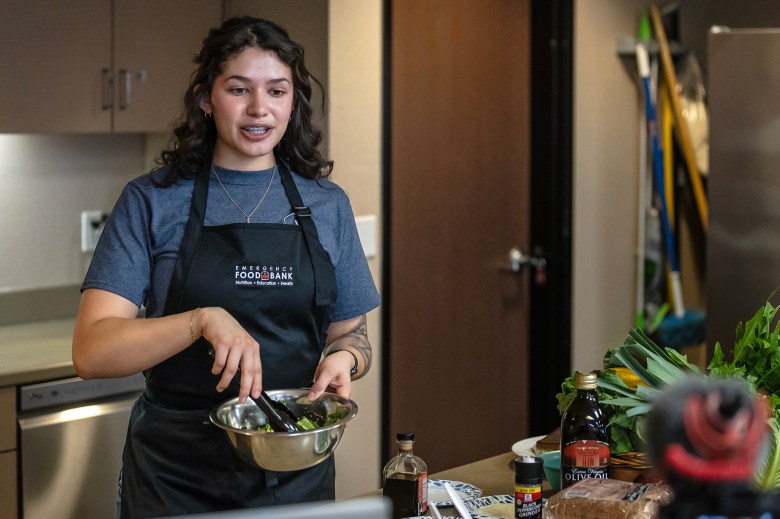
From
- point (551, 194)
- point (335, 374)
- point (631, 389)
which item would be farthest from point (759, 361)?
point (551, 194)

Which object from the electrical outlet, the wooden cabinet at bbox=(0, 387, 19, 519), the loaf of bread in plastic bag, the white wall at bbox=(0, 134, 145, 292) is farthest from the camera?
the electrical outlet

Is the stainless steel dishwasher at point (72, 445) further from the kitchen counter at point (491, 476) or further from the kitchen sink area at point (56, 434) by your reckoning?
the kitchen counter at point (491, 476)

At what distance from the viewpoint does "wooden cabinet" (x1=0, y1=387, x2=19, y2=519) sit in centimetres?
278

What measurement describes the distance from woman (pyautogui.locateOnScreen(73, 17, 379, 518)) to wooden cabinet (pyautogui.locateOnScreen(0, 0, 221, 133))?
985mm

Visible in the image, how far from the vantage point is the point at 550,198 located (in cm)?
401

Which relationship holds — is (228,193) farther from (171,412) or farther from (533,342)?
(533,342)

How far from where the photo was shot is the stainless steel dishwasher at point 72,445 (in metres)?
2.83

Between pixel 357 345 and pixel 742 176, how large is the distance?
5.71 feet

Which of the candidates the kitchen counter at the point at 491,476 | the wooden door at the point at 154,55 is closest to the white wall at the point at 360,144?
the wooden door at the point at 154,55

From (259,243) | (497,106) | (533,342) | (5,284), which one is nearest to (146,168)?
(5,284)

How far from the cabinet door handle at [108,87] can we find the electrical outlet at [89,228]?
550 mm

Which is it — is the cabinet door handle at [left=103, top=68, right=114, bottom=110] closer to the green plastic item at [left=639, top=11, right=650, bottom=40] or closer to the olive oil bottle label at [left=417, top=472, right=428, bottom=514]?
the olive oil bottle label at [left=417, top=472, right=428, bottom=514]

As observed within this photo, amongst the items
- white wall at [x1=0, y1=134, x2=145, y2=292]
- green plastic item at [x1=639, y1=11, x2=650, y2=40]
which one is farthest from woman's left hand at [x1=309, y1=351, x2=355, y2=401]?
green plastic item at [x1=639, y1=11, x2=650, y2=40]

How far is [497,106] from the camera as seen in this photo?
3.92 meters
